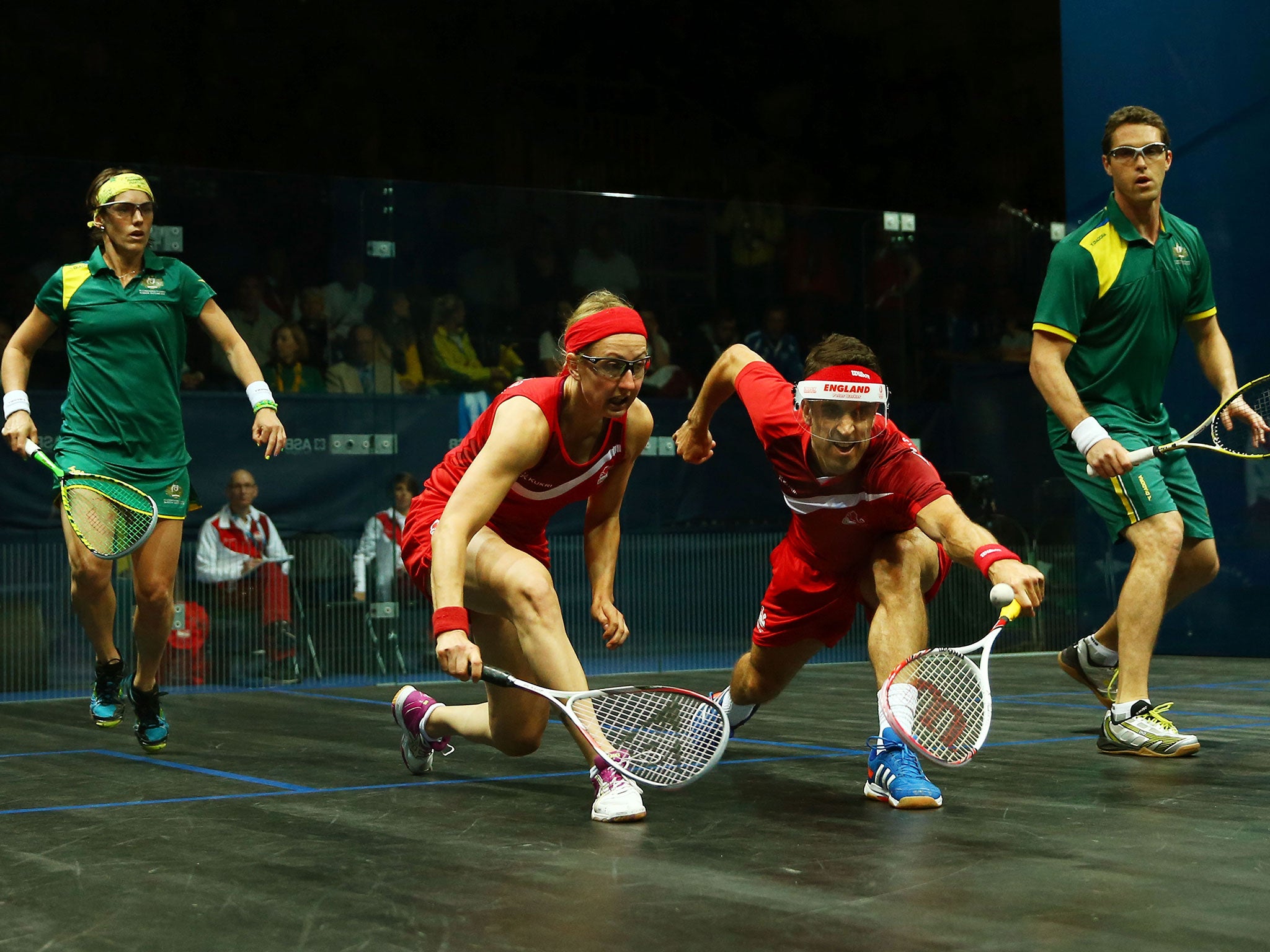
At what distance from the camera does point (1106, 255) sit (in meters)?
4.21

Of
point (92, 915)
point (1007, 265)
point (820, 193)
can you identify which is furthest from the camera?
point (820, 193)

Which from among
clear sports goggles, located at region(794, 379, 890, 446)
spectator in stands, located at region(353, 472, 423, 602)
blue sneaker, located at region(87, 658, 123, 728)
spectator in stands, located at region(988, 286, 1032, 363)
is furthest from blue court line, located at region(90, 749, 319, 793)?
spectator in stands, located at region(988, 286, 1032, 363)

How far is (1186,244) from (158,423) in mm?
2836

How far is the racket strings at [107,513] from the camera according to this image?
4.23 m

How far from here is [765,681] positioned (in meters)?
3.84

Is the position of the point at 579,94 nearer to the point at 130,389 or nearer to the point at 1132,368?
the point at 130,389

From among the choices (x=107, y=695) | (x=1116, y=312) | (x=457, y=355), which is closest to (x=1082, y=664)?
(x=1116, y=312)

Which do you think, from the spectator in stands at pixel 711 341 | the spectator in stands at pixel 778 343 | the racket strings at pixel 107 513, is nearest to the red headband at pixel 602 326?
the racket strings at pixel 107 513

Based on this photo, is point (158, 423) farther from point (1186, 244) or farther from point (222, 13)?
point (222, 13)

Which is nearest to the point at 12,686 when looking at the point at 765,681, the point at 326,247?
the point at 326,247

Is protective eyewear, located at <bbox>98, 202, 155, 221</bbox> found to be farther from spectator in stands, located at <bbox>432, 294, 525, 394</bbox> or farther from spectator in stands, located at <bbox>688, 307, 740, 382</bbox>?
spectator in stands, located at <bbox>688, 307, 740, 382</bbox>

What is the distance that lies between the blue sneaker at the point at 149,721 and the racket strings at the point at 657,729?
181 cm

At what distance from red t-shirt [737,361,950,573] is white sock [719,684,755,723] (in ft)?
1.69

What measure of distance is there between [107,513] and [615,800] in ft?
6.36
